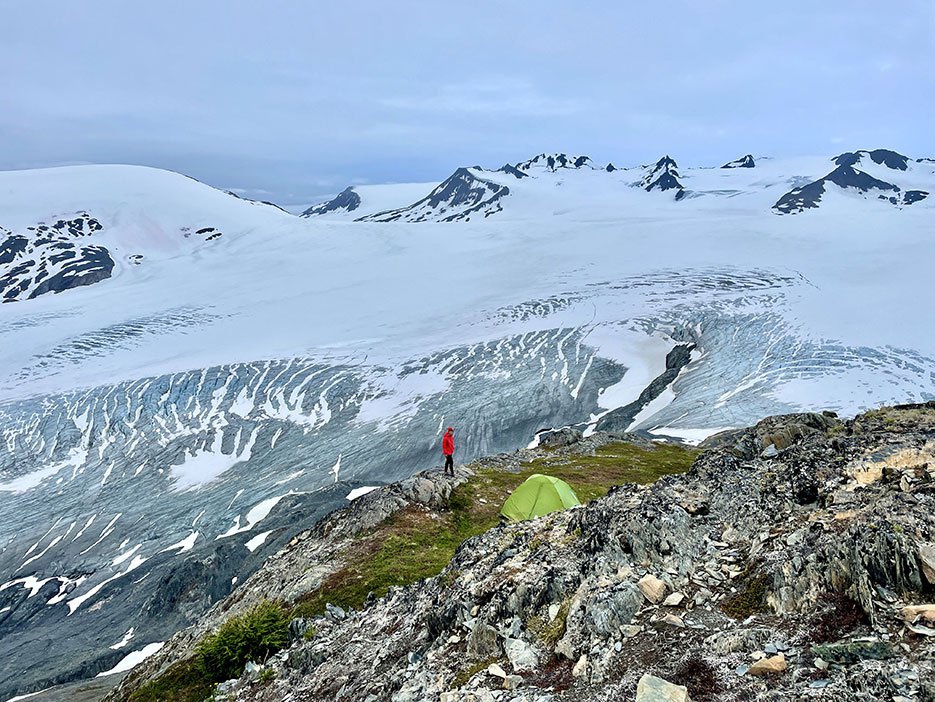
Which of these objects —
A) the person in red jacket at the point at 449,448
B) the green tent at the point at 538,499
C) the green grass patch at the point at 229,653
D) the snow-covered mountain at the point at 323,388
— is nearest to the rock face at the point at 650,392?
the snow-covered mountain at the point at 323,388

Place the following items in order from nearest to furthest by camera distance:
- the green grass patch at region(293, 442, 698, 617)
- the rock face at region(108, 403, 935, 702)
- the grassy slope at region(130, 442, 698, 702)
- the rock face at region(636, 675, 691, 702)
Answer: the rock face at region(636, 675, 691, 702)
the rock face at region(108, 403, 935, 702)
the grassy slope at region(130, 442, 698, 702)
the green grass patch at region(293, 442, 698, 617)

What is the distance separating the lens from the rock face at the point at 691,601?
7.54m

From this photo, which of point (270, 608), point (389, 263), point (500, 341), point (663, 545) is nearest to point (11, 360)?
point (500, 341)

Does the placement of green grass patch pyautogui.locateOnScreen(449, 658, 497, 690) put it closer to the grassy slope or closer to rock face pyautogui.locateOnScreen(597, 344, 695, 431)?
the grassy slope

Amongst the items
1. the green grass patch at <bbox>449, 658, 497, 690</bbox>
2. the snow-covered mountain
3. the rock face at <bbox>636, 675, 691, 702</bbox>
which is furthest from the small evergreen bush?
the snow-covered mountain

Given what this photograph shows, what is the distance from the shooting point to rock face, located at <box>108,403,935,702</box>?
7.54 m

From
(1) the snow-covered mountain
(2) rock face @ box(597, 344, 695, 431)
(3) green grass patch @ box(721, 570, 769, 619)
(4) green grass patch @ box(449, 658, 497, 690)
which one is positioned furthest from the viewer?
(2) rock face @ box(597, 344, 695, 431)

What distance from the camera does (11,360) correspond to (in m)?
105

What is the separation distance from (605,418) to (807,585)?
217 feet

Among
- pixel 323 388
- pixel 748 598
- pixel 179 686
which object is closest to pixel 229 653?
pixel 179 686

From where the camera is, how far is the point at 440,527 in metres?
24.5

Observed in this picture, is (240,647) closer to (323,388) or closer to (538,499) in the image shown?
(538,499)

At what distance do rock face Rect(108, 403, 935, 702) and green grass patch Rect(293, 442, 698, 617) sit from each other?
8.29 ft

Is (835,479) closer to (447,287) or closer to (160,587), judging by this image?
(160,587)
